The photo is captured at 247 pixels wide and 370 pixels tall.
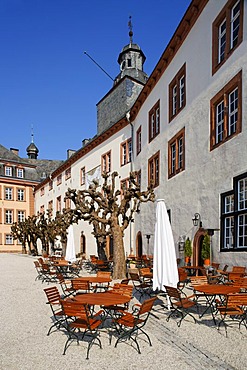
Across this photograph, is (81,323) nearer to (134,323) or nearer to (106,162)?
(134,323)

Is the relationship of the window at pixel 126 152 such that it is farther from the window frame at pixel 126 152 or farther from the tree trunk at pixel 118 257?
the tree trunk at pixel 118 257

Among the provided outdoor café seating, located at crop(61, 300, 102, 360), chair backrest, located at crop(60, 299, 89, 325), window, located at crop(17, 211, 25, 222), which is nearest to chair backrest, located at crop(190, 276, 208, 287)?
outdoor café seating, located at crop(61, 300, 102, 360)

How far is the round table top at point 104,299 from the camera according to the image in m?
6.21

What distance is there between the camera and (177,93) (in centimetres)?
1612

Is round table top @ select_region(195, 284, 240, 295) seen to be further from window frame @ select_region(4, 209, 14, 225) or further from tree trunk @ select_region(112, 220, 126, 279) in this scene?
window frame @ select_region(4, 209, 14, 225)

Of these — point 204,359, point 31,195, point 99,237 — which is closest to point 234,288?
point 204,359

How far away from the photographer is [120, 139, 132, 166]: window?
2364 cm

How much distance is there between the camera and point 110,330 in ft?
22.0

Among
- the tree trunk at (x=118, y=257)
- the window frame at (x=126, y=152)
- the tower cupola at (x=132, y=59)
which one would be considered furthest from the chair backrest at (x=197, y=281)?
the tower cupola at (x=132, y=59)

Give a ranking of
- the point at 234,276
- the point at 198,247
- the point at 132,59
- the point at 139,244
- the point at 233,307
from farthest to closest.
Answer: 1. the point at 132,59
2. the point at 139,244
3. the point at 198,247
4. the point at 234,276
5. the point at 233,307

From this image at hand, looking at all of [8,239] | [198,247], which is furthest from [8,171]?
[198,247]

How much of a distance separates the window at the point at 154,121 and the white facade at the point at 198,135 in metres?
0.30

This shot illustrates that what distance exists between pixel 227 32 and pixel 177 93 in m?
4.71

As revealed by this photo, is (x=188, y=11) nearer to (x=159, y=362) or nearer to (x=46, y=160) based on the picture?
(x=159, y=362)
